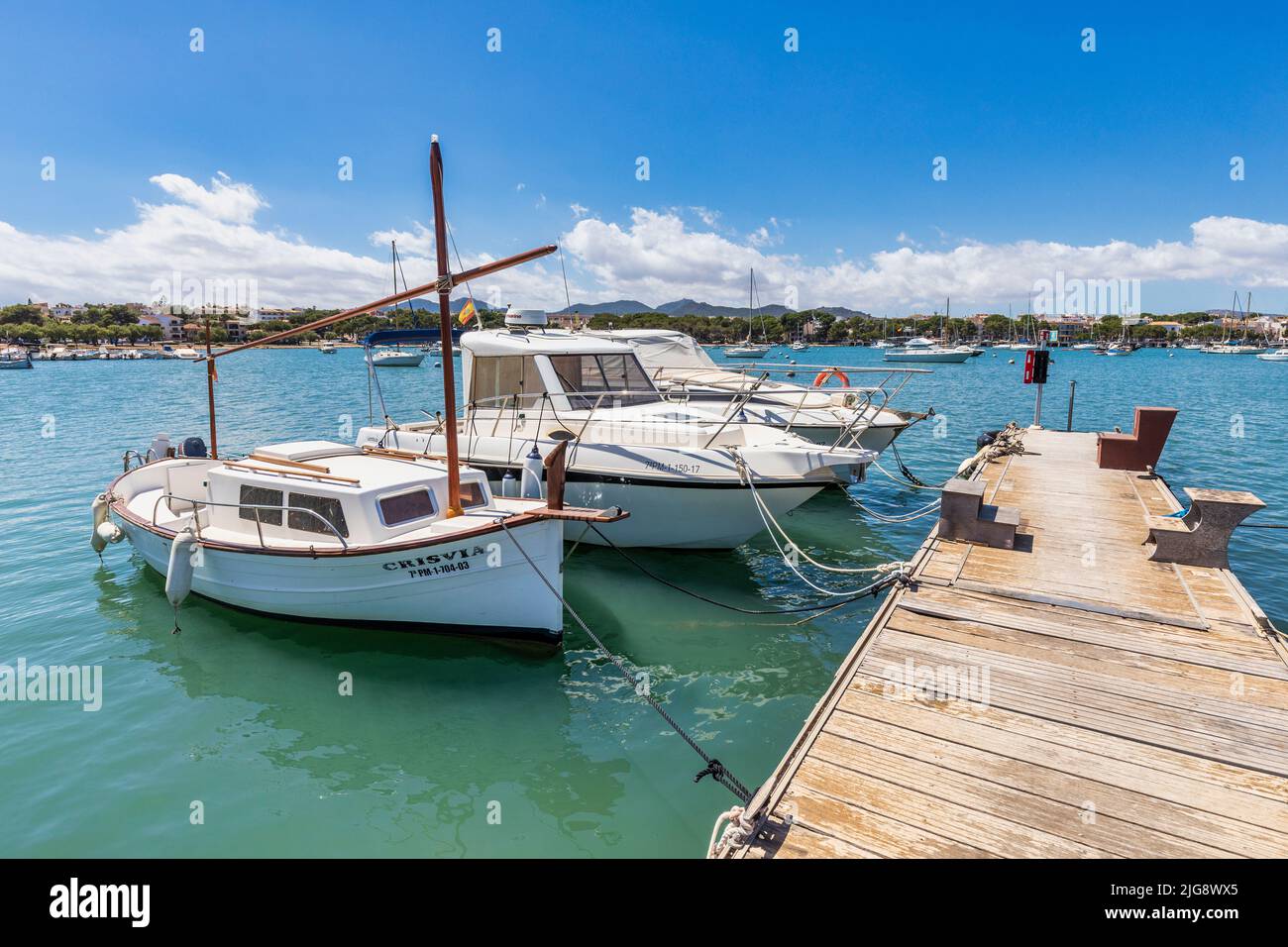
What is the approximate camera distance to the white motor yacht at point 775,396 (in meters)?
13.8

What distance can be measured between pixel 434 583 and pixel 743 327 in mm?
174005

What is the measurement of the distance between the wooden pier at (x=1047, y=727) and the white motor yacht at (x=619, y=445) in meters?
3.52

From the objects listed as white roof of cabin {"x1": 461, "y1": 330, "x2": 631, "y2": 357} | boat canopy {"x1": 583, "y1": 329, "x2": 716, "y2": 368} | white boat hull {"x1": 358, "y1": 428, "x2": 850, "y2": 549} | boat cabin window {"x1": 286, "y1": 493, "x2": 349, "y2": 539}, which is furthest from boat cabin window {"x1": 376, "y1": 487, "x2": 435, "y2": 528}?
boat canopy {"x1": 583, "y1": 329, "x2": 716, "y2": 368}

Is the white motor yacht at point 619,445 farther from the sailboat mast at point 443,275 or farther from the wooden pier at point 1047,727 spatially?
the wooden pier at point 1047,727

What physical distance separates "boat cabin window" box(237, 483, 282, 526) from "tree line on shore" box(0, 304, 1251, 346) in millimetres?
123132

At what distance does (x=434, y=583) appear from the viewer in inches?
335

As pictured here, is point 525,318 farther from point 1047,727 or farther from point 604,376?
point 1047,727

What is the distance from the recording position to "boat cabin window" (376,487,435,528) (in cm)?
877

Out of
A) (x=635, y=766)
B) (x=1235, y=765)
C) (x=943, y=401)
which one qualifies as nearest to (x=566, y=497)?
(x=635, y=766)

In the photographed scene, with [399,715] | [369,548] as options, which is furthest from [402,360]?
[399,715]

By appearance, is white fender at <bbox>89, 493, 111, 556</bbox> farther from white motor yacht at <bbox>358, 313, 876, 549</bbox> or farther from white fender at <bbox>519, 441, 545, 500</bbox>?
white fender at <bbox>519, 441, 545, 500</bbox>

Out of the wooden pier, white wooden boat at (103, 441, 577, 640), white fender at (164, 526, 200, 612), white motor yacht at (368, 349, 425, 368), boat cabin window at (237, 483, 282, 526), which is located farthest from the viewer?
white motor yacht at (368, 349, 425, 368)

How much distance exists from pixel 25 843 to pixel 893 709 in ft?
24.4

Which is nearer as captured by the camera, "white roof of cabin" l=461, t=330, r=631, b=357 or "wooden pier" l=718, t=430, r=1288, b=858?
"wooden pier" l=718, t=430, r=1288, b=858
